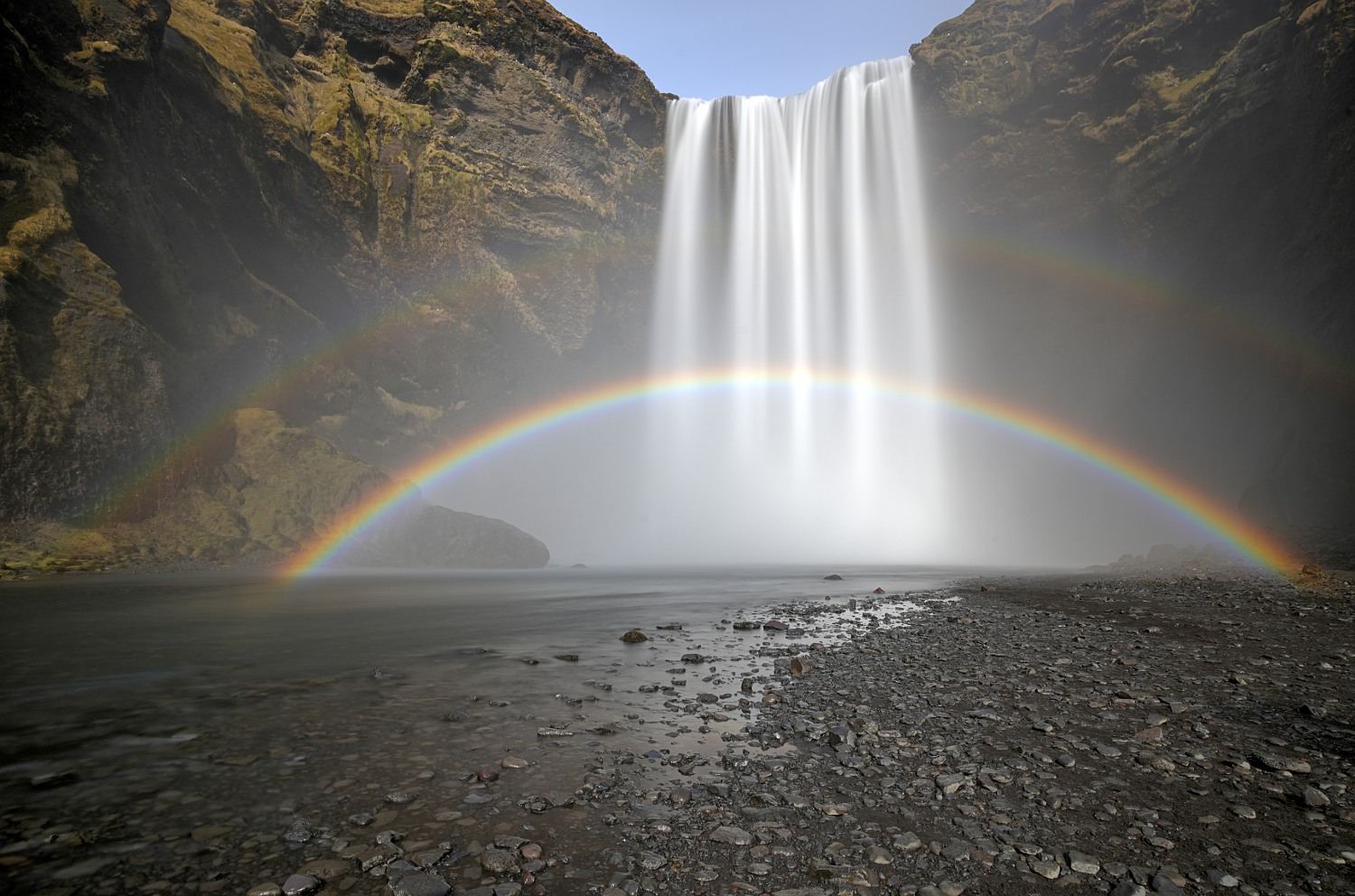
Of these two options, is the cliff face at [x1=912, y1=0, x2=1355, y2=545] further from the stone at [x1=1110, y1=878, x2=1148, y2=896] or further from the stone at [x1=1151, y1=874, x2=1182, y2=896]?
the stone at [x1=1110, y1=878, x2=1148, y2=896]

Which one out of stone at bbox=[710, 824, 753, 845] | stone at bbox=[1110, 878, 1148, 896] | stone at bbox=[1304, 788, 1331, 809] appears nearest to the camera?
stone at bbox=[1110, 878, 1148, 896]

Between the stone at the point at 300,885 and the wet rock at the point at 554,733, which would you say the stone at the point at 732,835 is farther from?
the wet rock at the point at 554,733

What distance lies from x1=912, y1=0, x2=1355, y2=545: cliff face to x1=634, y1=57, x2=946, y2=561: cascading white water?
6325 millimetres

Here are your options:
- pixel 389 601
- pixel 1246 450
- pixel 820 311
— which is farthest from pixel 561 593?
pixel 820 311

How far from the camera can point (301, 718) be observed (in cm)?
645

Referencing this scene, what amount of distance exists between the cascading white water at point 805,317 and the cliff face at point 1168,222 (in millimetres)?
6325

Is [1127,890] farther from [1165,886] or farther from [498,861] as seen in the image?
[498,861]

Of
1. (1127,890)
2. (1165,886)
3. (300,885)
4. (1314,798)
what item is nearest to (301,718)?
(300,885)

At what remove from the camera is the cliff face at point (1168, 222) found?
2862 cm

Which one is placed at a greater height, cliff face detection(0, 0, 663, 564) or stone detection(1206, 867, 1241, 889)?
cliff face detection(0, 0, 663, 564)

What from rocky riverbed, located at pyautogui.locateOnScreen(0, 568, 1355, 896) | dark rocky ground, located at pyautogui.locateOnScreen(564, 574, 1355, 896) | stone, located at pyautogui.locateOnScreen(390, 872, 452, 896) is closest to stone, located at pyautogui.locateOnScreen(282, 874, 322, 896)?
rocky riverbed, located at pyautogui.locateOnScreen(0, 568, 1355, 896)

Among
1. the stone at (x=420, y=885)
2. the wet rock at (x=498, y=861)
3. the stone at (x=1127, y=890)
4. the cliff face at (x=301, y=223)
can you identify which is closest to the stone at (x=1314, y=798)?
the stone at (x=1127, y=890)

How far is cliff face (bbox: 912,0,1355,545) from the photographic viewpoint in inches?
1127

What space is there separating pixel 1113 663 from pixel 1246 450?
43.3 meters
